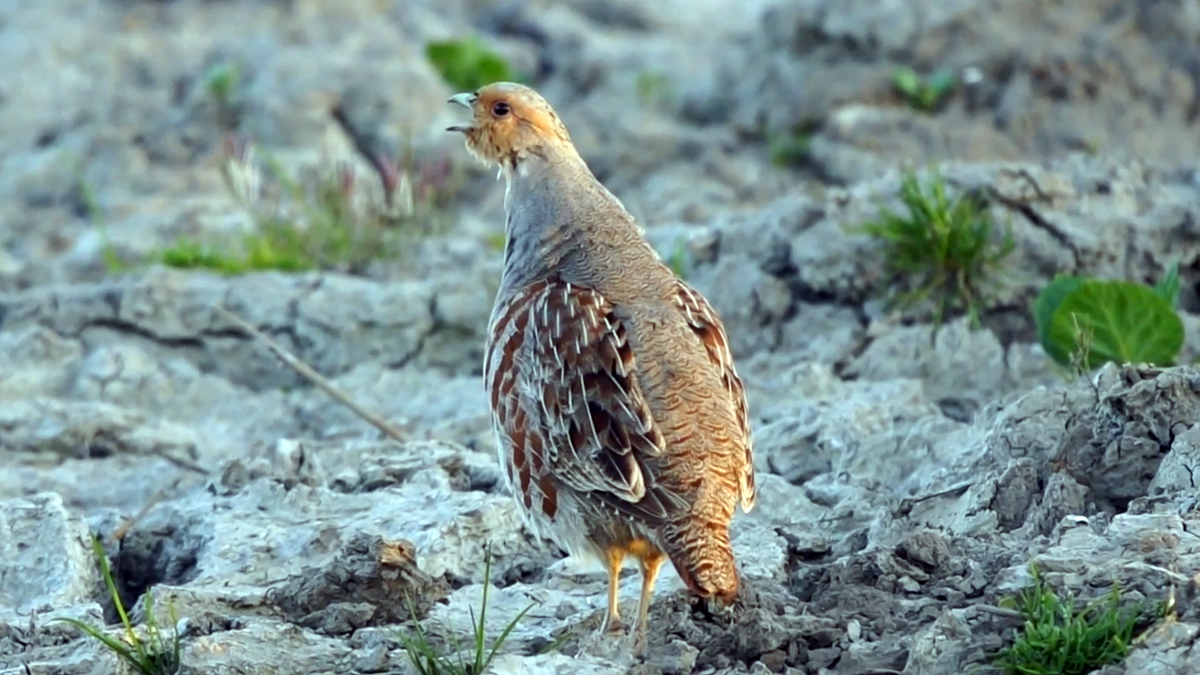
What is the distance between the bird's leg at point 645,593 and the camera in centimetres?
450

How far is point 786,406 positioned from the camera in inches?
256

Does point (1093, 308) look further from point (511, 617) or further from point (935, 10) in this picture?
point (935, 10)

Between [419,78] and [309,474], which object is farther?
[419,78]

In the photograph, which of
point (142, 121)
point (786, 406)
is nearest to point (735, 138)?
point (142, 121)

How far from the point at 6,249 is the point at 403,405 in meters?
2.92

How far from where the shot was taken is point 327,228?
8258 millimetres

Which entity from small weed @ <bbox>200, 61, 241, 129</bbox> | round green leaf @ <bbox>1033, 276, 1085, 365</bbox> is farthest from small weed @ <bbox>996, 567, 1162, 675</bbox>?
small weed @ <bbox>200, 61, 241, 129</bbox>

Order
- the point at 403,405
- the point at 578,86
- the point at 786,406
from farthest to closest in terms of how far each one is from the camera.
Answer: the point at 578,86
the point at 403,405
the point at 786,406

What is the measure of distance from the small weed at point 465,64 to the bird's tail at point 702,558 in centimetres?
646

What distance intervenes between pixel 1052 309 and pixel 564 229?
1.78 metres

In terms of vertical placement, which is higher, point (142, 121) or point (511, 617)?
point (142, 121)

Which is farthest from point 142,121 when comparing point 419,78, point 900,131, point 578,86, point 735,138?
point 900,131

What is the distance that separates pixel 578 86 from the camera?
445 inches

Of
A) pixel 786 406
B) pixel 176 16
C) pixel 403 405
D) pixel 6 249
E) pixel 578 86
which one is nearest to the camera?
pixel 786 406
